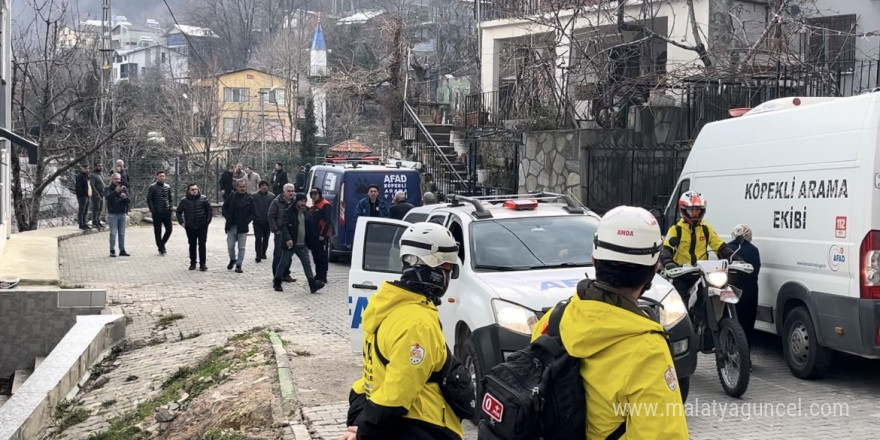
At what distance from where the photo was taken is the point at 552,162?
1686cm

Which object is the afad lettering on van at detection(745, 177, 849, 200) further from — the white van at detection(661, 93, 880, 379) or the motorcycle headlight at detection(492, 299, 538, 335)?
the motorcycle headlight at detection(492, 299, 538, 335)

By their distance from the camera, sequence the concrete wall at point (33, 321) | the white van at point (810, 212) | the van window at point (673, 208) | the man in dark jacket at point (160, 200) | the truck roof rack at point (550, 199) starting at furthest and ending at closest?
the man in dark jacket at point (160, 200)
the concrete wall at point (33, 321)
the van window at point (673, 208)
the truck roof rack at point (550, 199)
the white van at point (810, 212)

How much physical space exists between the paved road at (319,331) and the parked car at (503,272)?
73 centimetres

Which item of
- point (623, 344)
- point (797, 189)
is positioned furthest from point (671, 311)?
point (623, 344)

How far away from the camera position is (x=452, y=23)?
189 ft

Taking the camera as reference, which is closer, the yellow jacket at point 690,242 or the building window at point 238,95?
the yellow jacket at point 690,242

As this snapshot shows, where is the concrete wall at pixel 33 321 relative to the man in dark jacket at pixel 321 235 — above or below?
below

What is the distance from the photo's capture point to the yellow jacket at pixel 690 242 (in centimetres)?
894

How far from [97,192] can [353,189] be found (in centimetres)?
900

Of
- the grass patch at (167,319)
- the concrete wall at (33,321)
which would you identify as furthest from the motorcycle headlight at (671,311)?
the concrete wall at (33,321)

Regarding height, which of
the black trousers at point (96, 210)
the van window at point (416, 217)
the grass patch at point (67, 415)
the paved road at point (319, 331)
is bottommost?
the grass patch at point (67, 415)

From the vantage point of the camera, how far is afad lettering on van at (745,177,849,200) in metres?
8.02

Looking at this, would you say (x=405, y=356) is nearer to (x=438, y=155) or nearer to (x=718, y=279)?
(x=718, y=279)

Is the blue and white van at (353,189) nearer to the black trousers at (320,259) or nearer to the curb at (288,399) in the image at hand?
the black trousers at (320,259)
